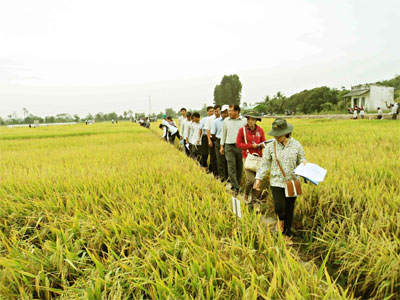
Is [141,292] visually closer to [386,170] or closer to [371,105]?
[386,170]

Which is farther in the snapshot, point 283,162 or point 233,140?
point 233,140

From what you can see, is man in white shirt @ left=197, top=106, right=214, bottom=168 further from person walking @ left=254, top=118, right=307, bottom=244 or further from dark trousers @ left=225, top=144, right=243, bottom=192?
person walking @ left=254, top=118, right=307, bottom=244

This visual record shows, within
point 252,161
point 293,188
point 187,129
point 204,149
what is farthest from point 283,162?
point 187,129

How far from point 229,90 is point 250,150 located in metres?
61.6

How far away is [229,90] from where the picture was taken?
203 ft

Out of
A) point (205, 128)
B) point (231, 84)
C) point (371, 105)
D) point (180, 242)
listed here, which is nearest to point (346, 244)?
point (180, 242)

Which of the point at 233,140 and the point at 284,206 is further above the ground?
the point at 233,140

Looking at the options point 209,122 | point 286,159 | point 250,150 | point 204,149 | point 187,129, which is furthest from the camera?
point 187,129

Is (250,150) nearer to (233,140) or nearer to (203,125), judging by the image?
(233,140)

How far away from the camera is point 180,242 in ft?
5.55

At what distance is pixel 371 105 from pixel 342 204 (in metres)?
31.3

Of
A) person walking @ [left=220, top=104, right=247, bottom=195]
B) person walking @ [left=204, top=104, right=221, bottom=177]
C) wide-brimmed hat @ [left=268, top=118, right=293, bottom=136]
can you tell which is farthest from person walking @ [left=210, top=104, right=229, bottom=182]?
wide-brimmed hat @ [left=268, top=118, right=293, bottom=136]

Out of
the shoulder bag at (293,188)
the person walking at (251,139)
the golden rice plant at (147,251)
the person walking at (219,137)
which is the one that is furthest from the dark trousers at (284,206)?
the person walking at (219,137)

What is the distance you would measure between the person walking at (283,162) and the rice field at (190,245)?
0.99 feet
